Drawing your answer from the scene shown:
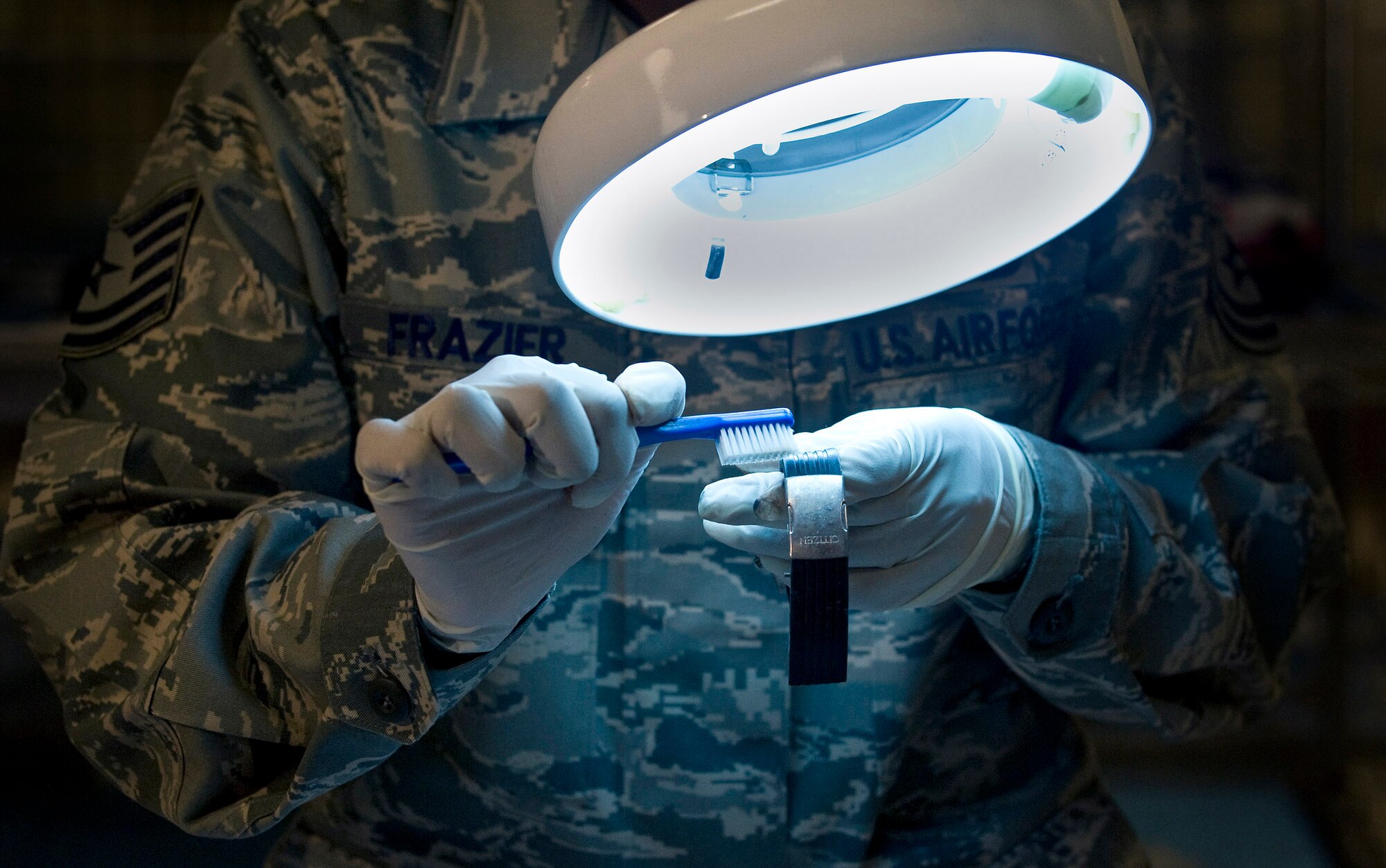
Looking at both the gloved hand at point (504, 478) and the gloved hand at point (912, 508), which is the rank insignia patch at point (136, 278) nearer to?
the gloved hand at point (504, 478)

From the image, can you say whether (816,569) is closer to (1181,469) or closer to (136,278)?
(1181,469)

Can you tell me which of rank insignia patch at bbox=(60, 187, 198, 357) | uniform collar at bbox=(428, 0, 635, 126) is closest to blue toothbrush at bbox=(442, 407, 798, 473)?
uniform collar at bbox=(428, 0, 635, 126)

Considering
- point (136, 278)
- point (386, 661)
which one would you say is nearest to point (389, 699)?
point (386, 661)

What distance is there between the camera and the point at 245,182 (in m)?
0.90

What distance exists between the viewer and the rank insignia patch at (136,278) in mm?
902

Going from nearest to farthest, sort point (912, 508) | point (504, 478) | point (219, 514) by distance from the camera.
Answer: point (504, 478) → point (912, 508) → point (219, 514)

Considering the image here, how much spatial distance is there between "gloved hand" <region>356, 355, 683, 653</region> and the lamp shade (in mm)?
54

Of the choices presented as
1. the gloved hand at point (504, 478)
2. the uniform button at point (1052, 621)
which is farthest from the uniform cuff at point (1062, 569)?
the gloved hand at point (504, 478)

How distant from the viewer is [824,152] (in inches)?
24.0

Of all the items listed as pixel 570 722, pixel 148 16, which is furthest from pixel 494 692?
pixel 148 16

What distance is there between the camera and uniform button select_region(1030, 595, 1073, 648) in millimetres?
836

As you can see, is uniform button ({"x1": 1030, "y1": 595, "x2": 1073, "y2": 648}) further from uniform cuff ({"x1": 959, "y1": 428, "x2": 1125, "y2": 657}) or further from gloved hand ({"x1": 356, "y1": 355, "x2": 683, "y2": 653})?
gloved hand ({"x1": 356, "y1": 355, "x2": 683, "y2": 653})

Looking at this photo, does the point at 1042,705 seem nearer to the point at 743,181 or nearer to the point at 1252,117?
the point at 743,181

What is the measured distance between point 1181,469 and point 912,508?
37 cm
